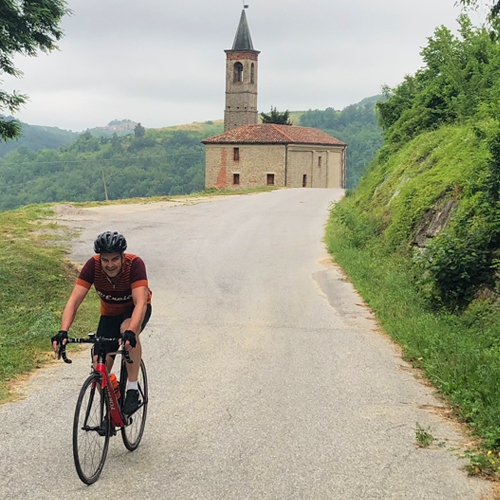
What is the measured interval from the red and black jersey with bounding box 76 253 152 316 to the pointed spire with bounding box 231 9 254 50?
85.4 meters

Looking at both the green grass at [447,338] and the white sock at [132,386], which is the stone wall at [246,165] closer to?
the green grass at [447,338]

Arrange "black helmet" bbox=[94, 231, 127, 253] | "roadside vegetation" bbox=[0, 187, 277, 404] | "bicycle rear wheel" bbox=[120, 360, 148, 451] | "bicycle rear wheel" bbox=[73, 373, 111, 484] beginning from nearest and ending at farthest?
"bicycle rear wheel" bbox=[73, 373, 111, 484], "black helmet" bbox=[94, 231, 127, 253], "bicycle rear wheel" bbox=[120, 360, 148, 451], "roadside vegetation" bbox=[0, 187, 277, 404]

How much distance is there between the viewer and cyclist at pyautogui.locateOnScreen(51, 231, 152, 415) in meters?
5.44

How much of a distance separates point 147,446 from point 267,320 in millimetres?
6470

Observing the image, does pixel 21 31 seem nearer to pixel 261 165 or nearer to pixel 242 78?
pixel 261 165

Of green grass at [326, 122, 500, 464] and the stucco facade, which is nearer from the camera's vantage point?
green grass at [326, 122, 500, 464]

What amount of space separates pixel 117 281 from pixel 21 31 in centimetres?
1211

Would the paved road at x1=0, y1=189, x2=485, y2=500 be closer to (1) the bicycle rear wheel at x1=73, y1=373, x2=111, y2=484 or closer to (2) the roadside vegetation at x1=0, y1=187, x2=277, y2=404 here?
(1) the bicycle rear wheel at x1=73, y1=373, x2=111, y2=484

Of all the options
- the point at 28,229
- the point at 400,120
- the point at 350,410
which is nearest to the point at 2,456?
the point at 350,410

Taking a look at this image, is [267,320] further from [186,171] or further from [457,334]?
[186,171]

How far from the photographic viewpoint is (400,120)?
88.3 ft

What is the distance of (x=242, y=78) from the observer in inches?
3469

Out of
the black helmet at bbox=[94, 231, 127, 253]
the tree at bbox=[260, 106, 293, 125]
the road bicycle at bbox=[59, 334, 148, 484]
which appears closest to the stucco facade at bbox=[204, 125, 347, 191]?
Answer: the tree at bbox=[260, 106, 293, 125]

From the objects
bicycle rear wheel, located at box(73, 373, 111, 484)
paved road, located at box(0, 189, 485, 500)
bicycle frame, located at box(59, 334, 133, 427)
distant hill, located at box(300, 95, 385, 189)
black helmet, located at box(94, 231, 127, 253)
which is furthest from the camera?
distant hill, located at box(300, 95, 385, 189)
